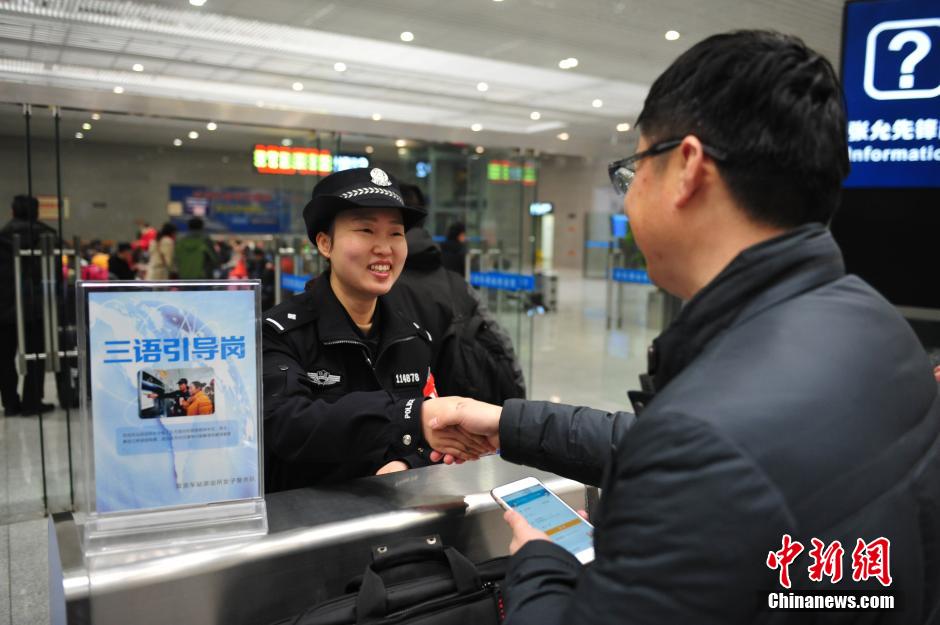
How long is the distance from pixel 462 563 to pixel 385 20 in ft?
25.7

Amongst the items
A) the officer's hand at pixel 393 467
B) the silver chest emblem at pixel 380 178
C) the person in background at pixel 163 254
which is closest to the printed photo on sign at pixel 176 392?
the officer's hand at pixel 393 467

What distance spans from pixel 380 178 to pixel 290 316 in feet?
1.34

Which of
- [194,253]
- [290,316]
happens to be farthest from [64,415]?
[290,316]

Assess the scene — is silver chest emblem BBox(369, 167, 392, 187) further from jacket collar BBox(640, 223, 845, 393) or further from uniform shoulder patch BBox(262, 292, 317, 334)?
jacket collar BBox(640, 223, 845, 393)

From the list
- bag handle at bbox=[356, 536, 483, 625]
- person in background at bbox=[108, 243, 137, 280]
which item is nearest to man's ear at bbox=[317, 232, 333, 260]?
bag handle at bbox=[356, 536, 483, 625]

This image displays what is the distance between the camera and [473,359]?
8.33ft

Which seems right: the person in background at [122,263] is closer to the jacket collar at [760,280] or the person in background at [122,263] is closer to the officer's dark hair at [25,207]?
the officer's dark hair at [25,207]

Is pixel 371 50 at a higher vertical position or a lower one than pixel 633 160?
higher

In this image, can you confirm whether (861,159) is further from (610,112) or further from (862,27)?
(610,112)

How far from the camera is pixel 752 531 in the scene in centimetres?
62

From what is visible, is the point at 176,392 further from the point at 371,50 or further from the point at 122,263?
the point at 371,50

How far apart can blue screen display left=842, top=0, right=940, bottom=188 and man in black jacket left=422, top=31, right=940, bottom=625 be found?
2.18 meters

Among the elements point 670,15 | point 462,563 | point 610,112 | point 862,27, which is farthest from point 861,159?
point 610,112

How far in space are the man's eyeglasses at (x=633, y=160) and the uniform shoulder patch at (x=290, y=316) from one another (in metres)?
0.80
